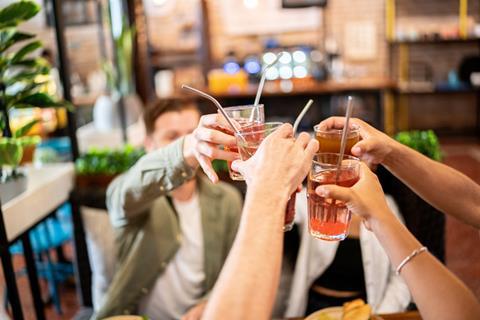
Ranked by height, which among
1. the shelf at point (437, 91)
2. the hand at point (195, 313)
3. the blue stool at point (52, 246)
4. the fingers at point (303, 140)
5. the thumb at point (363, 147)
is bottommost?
the blue stool at point (52, 246)

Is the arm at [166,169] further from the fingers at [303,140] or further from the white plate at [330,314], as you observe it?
the white plate at [330,314]

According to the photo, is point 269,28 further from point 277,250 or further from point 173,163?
point 277,250

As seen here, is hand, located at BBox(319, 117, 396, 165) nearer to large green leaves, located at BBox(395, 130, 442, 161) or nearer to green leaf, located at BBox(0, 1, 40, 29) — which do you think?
green leaf, located at BBox(0, 1, 40, 29)

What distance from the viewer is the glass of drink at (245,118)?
1.18 metres

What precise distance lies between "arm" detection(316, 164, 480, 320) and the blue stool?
91.8 inches

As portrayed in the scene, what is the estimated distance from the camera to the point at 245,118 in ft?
4.07

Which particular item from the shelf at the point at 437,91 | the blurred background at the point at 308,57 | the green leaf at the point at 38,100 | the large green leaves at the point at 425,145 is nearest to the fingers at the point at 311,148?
the green leaf at the point at 38,100

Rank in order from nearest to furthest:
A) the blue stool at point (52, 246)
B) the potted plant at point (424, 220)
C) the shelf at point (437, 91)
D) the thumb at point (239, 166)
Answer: the thumb at point (239, 166) → the potted plant at point (424, 220) → the blue stool at point (52, 246) → the shelf at point (437, 91)

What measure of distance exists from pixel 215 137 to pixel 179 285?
95 centimetres

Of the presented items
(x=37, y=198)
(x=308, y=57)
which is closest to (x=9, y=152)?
(x=37, y=198)

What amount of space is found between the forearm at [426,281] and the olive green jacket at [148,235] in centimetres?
89

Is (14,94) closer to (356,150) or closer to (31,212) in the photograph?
(31,212)

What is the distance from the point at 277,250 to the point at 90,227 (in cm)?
166

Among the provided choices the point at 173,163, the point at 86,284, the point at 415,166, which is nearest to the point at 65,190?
the point at 86,284
